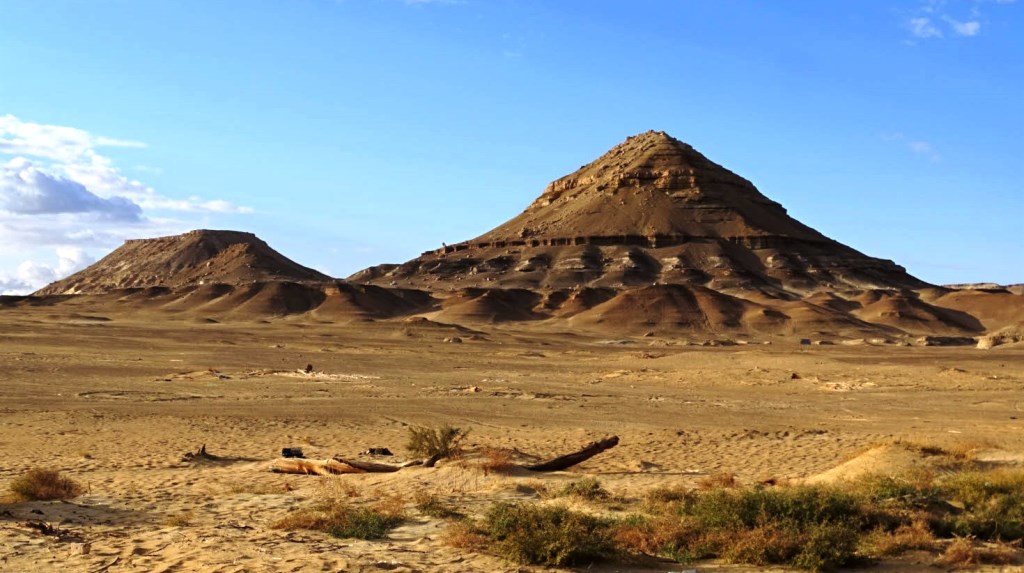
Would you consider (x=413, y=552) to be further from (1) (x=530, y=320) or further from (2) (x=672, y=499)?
(1) (x=530, y=320)

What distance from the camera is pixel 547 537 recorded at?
9258 mm

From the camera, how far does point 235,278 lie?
477ft

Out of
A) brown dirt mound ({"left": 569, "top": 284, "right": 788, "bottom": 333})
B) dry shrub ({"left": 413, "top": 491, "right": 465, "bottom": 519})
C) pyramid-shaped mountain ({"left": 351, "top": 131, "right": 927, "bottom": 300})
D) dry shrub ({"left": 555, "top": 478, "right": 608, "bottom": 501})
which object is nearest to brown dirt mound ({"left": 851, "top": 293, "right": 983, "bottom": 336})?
brown dirt mound ({"left": 569, "top": 284, "right": 788, "bottom": 333})

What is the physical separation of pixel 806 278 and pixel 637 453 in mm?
118386

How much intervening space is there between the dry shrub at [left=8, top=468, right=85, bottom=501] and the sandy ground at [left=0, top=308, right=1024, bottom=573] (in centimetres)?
55

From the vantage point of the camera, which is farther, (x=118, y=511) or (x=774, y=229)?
(x=774, y=229)

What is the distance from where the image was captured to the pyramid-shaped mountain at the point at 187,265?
498 ft

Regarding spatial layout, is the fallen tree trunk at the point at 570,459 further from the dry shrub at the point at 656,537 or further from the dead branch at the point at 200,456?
the dead branch at the point at 200,456

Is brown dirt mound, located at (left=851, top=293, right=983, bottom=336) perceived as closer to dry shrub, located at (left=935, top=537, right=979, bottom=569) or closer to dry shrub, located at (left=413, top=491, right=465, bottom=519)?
dry shrub, located at (left=413, top=491, right=465, bottom=519)

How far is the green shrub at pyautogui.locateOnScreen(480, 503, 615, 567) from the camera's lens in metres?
9.09

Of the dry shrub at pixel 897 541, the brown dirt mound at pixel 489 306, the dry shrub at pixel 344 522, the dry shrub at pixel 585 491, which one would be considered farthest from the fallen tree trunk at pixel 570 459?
the brown dirt mound at pixel 489 306

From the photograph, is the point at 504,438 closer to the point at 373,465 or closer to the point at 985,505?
the point at 373,465

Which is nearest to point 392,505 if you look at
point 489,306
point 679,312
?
point 679,312

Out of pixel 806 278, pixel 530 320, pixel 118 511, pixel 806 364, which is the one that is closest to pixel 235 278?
pixel 530 320
